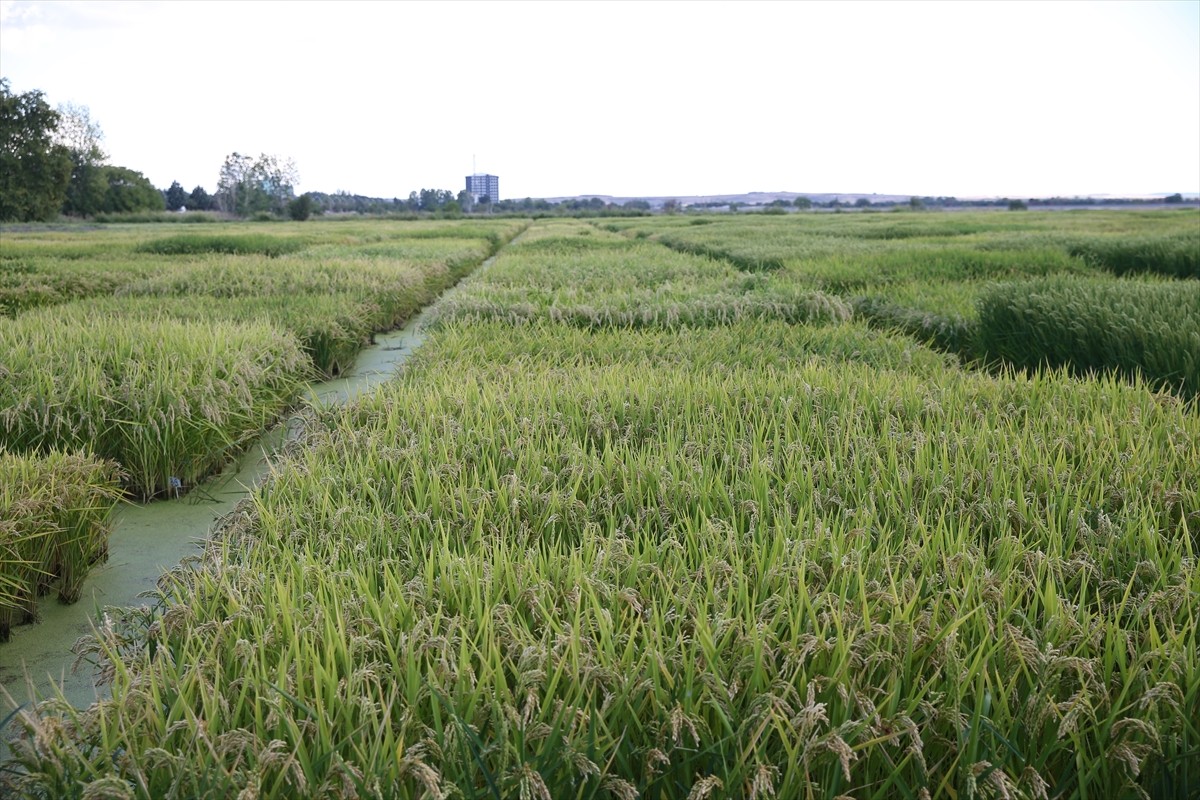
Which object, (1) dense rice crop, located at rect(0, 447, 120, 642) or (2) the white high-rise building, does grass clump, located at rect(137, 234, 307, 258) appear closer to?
(1) dense rice crop, located at rect(0, 447, 120, 642)

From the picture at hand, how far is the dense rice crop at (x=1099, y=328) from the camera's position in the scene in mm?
4602

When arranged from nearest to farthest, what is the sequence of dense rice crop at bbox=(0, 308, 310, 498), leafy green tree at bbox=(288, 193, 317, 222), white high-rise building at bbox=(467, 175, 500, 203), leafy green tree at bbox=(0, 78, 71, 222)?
dense rice crop at bbox=(0, 308, 310, 498)
leafy green tree at bbox=(0, 78, 71, 222)
leafy green tree at bbox=(288, 193, 317, 222)
white high-rise building at bbox=(467, 175, 500, 203)

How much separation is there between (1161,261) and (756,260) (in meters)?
5.84

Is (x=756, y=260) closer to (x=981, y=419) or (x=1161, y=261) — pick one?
(x=1161, y=261)

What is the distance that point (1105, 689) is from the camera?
4.58ft

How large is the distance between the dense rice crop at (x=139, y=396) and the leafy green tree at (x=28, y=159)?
45895 mm

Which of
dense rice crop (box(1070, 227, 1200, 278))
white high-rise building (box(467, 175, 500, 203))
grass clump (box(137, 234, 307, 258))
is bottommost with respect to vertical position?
dense rice crop (box(1070, 227, 1200, 278))

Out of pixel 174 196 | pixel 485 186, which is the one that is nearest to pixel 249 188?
pixel 174 196

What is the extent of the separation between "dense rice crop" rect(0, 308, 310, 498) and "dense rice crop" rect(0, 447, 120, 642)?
1.79 feet

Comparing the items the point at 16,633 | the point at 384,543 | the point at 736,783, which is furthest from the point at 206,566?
the point at 736,783

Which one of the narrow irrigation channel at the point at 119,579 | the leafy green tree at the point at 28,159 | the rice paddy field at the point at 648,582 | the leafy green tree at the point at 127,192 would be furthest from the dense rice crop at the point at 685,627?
the leafy green tree at the point at 127,192

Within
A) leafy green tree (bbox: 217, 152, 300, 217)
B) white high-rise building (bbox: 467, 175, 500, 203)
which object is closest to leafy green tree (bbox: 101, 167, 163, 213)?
leafy green tree (bbox: 217, 152, 300, 217)

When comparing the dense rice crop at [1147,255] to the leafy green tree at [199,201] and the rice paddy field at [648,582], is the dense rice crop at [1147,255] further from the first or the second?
the leafy green tree at [199,201]

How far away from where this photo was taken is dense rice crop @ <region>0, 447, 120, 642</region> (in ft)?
8.37
